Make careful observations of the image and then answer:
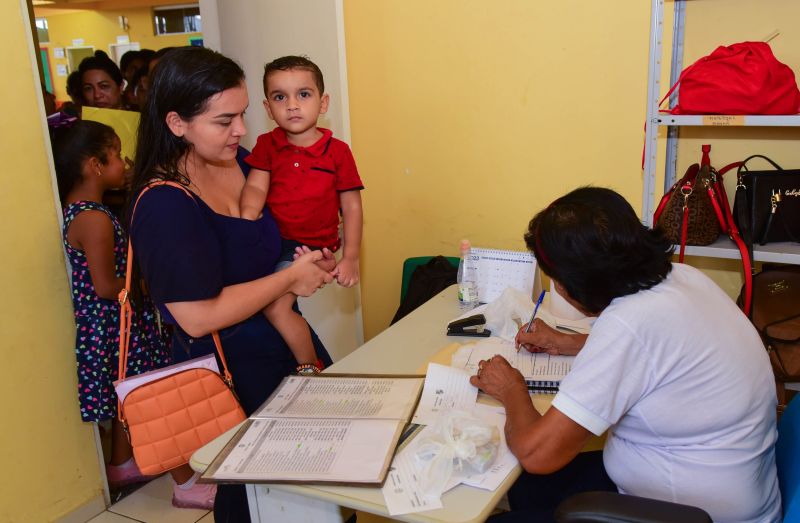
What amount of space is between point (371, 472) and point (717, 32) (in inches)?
84.4

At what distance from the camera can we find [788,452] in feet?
4.61

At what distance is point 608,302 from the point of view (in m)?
1.38

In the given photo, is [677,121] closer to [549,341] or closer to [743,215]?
[743,215]

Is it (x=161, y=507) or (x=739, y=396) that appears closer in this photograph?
(x=739, y=396)

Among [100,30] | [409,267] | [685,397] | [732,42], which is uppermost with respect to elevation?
[100,30]

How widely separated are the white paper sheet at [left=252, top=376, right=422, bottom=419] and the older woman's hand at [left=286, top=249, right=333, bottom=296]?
26 centimetres

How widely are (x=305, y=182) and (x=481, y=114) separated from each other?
3.66 ft

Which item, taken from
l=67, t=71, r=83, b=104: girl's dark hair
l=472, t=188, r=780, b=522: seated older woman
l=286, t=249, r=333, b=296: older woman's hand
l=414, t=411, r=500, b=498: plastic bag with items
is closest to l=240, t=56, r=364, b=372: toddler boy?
l=286, t=249, r=333, b=296: older woman's hand

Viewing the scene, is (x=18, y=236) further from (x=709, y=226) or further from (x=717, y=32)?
(x=717, y=32)

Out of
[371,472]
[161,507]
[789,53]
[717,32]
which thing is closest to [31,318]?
[161,507]

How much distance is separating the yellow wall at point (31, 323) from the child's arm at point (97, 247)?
77 millimetres

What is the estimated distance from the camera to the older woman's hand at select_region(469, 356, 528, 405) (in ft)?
5.10

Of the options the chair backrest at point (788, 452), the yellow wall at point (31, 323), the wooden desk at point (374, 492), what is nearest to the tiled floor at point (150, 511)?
the yellow wall at point (31, 323)

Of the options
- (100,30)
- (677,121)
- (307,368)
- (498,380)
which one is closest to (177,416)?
(307,368)
